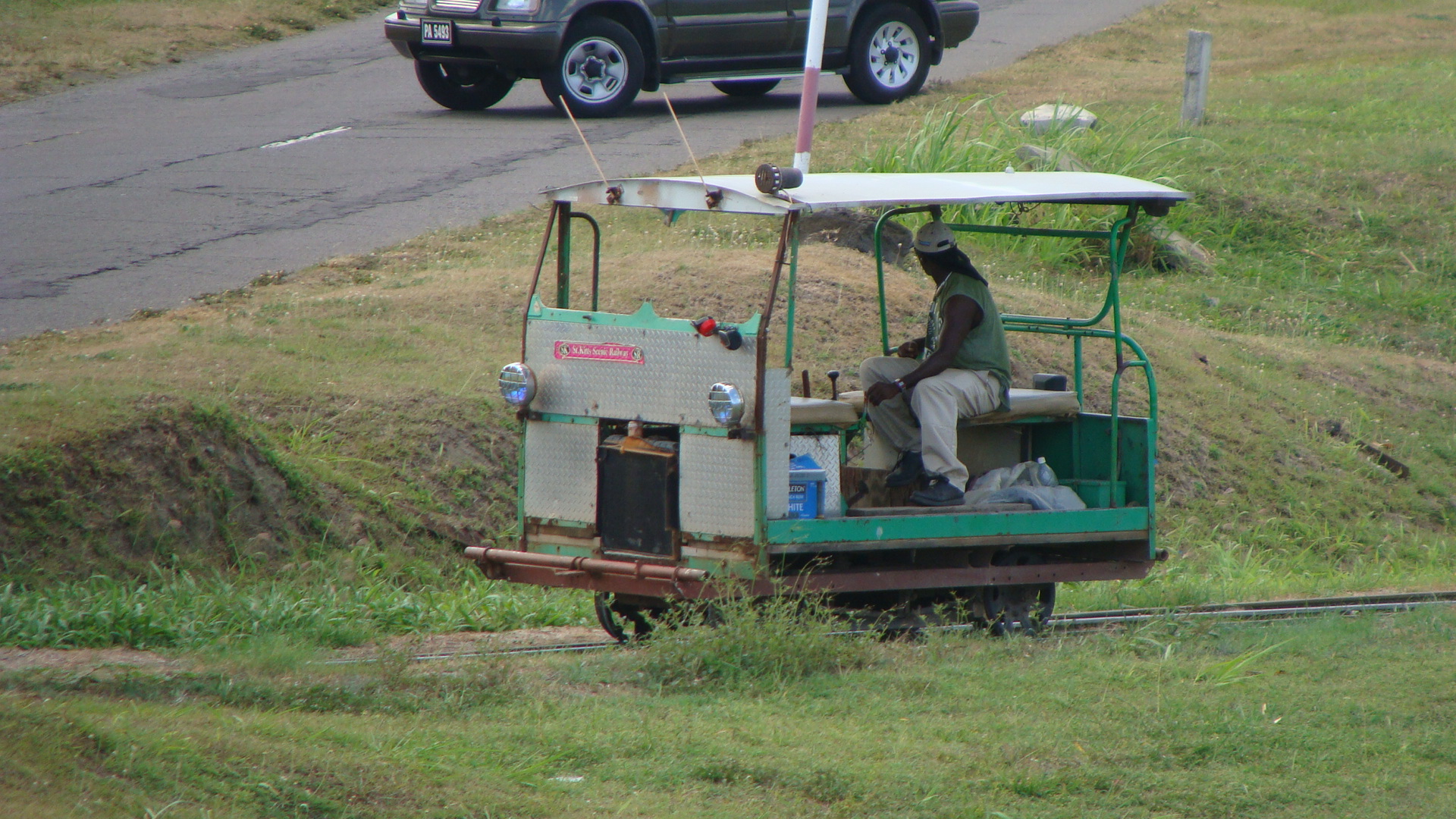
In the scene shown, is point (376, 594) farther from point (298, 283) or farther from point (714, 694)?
point (298, 283)

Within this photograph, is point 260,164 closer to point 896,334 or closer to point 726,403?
point 896,334

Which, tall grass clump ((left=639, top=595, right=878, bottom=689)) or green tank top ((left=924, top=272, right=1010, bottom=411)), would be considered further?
green tank top ((left=924, top=272, right=1010, bottom=411))

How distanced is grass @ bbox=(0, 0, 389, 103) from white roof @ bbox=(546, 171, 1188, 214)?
41.5 ft

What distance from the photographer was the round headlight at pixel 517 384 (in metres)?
6.90

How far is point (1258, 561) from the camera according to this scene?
1133 cm

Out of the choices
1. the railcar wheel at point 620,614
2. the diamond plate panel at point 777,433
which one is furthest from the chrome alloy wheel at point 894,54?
the diamond plate panel at point 777,433

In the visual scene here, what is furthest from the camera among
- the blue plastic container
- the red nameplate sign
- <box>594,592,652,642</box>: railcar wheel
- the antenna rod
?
the antenna rod

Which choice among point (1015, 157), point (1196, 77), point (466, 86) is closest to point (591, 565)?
point (1015, 157)

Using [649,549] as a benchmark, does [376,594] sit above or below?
below

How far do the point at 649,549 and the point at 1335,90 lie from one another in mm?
19361

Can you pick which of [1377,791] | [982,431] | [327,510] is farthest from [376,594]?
[1377,791]

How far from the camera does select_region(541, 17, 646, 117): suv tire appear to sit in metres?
15.8

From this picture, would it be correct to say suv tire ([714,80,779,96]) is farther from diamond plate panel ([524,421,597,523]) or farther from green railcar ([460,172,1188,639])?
diamond plate panel ([524,421,597,523])

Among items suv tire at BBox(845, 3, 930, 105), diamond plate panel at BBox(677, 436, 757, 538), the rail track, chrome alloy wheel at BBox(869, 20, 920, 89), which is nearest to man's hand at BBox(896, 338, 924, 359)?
the rail track
